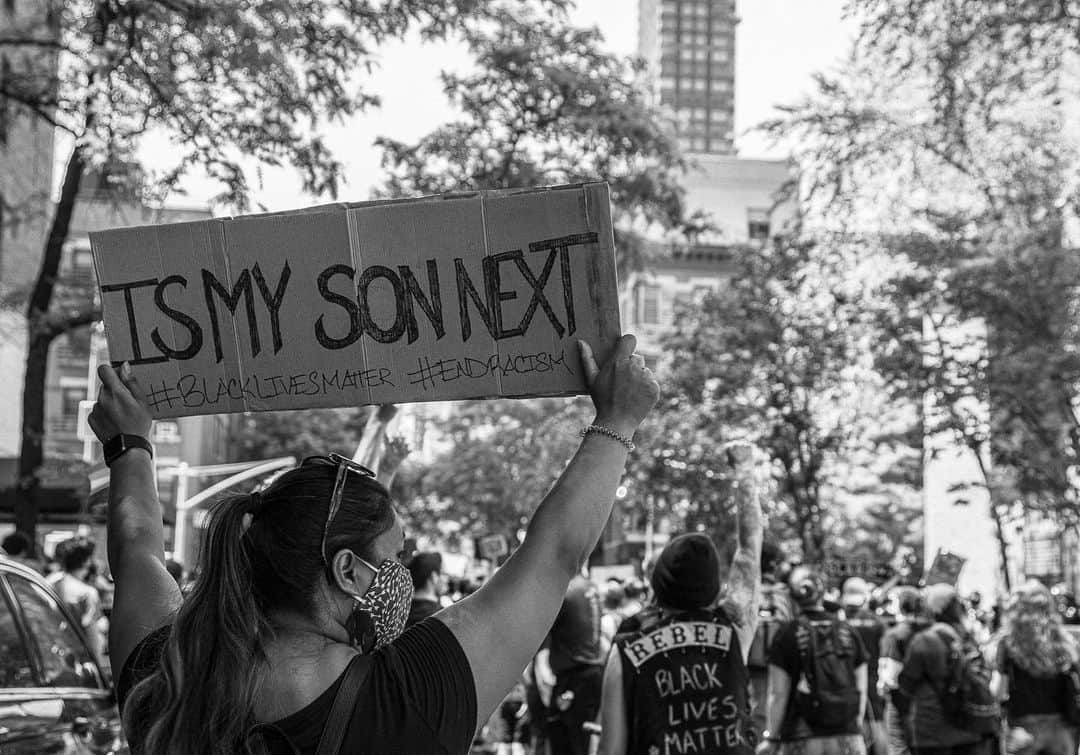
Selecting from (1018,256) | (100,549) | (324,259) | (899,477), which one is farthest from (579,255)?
(100,549)

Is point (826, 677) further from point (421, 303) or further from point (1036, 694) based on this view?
point (421, 303)

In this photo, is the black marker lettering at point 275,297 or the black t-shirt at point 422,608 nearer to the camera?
the black marker lettering at point 275,297

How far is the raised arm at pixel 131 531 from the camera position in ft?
9.34

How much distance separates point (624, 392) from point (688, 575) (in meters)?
2.96

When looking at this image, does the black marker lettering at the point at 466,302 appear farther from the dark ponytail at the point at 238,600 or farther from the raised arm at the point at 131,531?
the raised arm at the point at 131,531

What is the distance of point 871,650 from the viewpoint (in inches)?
503

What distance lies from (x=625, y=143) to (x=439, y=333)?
10995 mm

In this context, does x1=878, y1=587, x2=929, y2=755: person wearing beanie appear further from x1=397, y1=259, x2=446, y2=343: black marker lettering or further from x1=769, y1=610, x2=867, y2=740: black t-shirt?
x1=397, y1=259, x2=446, y2=343: black marker lettering

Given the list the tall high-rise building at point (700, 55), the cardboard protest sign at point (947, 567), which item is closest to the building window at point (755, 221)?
the cardboard protest sign at point (947, 567)

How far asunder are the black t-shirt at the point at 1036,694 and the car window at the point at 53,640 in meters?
6.56

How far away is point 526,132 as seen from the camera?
1345 centimetres

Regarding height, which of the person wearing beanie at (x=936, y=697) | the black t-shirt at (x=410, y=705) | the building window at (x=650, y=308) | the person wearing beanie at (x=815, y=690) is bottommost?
the building window at (x=650, y=308)

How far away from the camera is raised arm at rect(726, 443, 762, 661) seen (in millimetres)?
5855

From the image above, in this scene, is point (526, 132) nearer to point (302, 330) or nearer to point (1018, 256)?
point (1018, 256)
